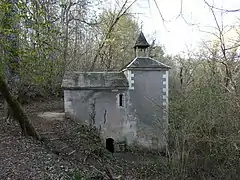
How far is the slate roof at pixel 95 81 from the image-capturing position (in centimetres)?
1500

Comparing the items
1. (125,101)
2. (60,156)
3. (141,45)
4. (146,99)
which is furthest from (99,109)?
(60,156)

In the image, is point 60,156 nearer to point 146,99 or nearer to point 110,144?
point 110,144

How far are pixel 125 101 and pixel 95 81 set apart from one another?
2.03 m

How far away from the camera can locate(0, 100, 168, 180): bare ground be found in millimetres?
7133

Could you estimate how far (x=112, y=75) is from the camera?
15836 millimetres

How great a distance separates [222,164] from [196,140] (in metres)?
1.14

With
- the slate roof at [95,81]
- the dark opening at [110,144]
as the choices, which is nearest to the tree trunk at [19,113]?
the slate roof at [95,81]

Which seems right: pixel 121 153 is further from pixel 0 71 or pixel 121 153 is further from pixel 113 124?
pixel 0 71

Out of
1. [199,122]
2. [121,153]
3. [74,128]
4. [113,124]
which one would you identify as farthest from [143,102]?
[199,122]

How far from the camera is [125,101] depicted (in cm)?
1523

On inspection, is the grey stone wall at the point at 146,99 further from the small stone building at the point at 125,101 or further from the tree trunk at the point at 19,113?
the tree trunk at the point at 19,113

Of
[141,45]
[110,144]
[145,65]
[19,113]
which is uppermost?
[141,45]

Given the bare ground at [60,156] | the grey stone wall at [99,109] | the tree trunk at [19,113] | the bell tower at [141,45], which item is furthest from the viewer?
the bell tower at [141,45]

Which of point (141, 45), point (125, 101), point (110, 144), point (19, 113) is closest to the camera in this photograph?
point (19, 113)
